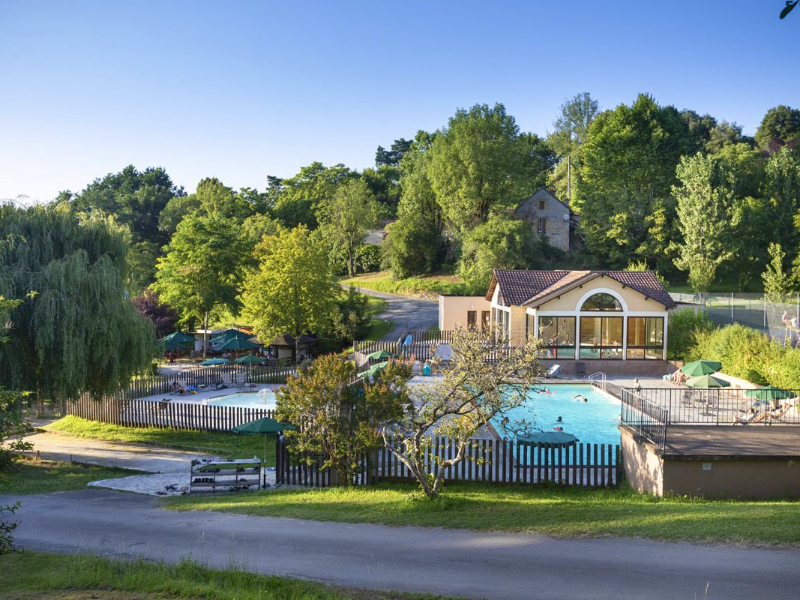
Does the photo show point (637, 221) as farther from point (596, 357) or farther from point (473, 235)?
point (596, 357)

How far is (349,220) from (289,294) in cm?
2505

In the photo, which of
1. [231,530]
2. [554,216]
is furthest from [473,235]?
[231,530]

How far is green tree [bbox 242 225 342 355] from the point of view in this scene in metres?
35.0

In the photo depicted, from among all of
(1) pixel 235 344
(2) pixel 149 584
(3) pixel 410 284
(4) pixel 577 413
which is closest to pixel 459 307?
(1) pixel 235 344

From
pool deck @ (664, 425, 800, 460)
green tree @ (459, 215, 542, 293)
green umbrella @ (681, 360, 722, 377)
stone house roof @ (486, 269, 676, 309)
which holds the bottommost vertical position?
pool deck @ (664, 425, 800, 460)

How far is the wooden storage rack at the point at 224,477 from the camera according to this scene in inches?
563

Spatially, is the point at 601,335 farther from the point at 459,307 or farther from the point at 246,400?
the point at 246,400

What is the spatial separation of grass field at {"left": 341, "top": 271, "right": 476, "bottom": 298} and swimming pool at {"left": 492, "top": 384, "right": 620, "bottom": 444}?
21336 millimetres

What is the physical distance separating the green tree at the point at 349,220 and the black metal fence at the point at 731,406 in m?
38.0

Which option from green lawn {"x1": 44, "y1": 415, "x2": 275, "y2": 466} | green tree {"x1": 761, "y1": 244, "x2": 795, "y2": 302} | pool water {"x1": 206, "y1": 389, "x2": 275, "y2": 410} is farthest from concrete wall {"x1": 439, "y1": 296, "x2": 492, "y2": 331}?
green lawn {"x1": 44, "y1": 415, "x2": 275, "y2": 466}

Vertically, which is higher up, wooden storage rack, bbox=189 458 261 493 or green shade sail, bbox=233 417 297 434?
green shade sail, bbox=233 417 297 434

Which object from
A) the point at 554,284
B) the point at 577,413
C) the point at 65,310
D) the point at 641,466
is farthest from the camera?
the point at 554,284

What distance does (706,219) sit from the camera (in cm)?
4544

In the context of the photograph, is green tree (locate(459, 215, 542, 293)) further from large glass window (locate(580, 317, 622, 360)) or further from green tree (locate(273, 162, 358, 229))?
green tree (locate(273, 162, 358, 229))
